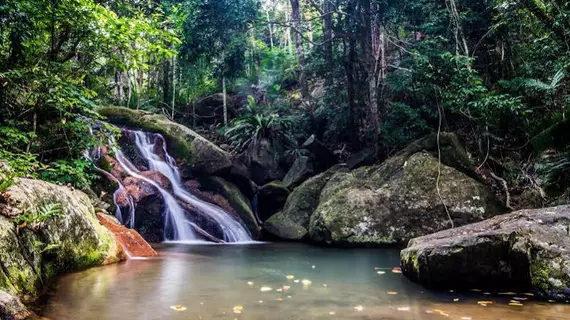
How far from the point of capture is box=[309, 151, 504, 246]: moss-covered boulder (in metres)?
8.53

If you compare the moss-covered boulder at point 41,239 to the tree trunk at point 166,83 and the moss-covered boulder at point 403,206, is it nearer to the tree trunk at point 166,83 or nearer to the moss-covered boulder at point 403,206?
the moss-covered boulder at point 403,206

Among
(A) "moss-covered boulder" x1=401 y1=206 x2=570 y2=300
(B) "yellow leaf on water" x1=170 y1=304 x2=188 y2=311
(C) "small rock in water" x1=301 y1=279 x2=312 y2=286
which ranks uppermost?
(A) "moss-covered boulder" x1=401 y1=206 x2=570 y2=300

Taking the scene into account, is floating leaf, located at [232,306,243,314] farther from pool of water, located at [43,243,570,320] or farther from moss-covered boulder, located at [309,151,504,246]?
moss-covered boulder, located at [309,151,504,246]

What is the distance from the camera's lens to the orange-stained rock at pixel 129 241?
653 centimetres

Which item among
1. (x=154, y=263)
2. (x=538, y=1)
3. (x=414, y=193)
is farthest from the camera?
(x=414, y=193)

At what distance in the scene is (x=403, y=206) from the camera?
8.85 metres

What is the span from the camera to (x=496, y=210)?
851 centimetres

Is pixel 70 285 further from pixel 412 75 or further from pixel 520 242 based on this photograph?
pixel 412 75

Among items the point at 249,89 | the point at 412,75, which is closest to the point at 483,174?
the point at 412,75

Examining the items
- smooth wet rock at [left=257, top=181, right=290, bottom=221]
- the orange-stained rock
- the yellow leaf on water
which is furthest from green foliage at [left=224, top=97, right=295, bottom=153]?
the yellow leaf on water

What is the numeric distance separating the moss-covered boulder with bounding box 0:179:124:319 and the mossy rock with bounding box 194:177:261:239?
530 cm

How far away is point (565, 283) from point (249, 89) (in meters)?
18.5

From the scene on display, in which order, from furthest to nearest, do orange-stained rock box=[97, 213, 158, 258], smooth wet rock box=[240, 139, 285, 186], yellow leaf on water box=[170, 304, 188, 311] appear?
smooth wet rock box=[240, 139, 285, 186], orange-stained rock box=[97, 213, 158, 258], yellow leaf on water box=[170, 304, 188, 311]

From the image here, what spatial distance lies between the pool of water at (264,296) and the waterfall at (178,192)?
13.2 ft
